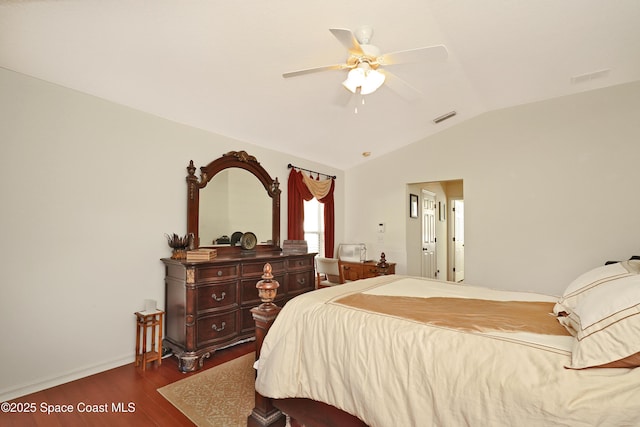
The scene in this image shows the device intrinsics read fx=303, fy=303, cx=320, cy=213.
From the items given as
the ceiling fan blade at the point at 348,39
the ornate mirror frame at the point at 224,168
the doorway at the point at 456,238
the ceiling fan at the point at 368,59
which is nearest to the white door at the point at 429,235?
the doorway at the point at 456,238

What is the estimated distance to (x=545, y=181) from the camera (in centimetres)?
390

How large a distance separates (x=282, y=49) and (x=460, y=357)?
253cm

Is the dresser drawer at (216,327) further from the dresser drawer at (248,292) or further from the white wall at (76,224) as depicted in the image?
the white wall at (76,224)

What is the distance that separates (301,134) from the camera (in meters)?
4.12

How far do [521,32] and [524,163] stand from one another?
6.72ft

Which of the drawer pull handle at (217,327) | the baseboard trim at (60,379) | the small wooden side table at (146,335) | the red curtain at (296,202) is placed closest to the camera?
the baseboard trim at (60,379)

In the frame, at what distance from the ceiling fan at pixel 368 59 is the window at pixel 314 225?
9.06 ft

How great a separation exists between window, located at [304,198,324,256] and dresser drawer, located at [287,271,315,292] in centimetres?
90

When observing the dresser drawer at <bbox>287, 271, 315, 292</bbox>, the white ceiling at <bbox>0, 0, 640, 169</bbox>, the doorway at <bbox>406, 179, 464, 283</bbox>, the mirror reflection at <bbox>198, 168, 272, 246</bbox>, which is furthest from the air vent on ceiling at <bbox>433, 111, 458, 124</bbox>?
the dresser drawer at <bbox>287, 271, 315, 292</bbox>

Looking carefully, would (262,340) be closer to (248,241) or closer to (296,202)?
(248,241)

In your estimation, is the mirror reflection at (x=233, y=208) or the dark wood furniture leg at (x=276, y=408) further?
the mirror reflection at (x=233, y=208)

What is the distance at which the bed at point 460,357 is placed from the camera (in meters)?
1.01

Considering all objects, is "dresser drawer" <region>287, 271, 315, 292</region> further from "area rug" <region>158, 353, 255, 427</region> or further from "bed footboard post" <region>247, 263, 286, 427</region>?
"bed footboard post" <region>247, 263, 286, 427</region>

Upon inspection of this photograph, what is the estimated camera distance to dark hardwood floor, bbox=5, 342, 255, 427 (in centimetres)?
198
